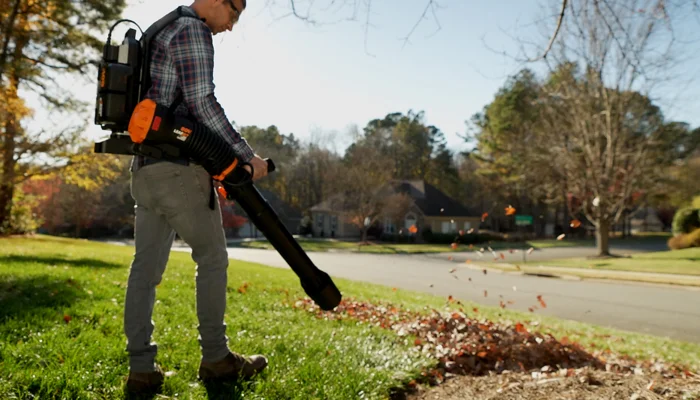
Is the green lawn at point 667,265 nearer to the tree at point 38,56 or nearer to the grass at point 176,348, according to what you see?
the grass at point 176,348

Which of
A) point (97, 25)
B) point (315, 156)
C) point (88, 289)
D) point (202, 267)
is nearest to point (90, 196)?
point (315, 156)

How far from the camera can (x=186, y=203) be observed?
251 cm

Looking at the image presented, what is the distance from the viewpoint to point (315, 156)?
52.0m

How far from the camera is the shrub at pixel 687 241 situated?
93.3ft

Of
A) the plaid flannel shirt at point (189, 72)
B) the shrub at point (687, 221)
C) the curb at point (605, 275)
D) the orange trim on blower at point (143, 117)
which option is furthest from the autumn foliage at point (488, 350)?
the shrub at point (687, 221)

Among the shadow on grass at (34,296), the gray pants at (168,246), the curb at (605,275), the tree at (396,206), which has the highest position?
the tree at (396,206)

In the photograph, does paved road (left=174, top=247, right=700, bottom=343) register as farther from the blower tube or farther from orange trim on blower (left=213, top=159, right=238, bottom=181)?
orange trim on blower (left=213, top=159, right=238, bottom=181)

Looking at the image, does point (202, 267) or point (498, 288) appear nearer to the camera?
point (202, 267)

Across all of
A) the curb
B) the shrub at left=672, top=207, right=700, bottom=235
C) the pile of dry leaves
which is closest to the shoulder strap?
the pile of dry leaves

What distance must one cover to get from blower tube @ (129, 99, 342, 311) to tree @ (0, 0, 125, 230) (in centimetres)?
1235

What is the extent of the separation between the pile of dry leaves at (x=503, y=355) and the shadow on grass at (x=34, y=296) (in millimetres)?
2587

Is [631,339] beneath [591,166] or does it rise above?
beneath

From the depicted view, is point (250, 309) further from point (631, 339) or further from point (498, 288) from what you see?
point (498, 288)

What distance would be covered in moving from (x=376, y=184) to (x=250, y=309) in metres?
39.6
